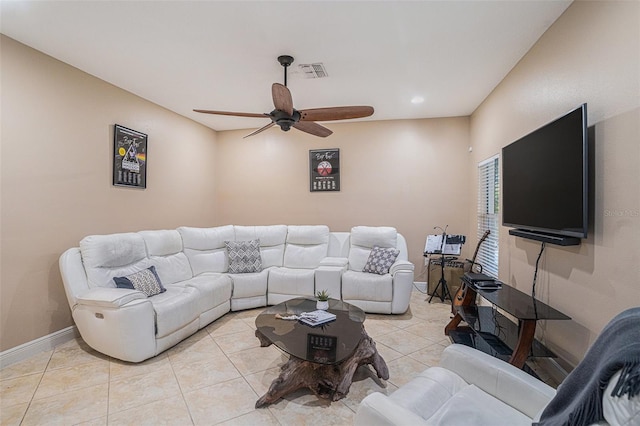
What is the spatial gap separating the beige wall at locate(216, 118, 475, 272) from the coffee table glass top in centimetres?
249

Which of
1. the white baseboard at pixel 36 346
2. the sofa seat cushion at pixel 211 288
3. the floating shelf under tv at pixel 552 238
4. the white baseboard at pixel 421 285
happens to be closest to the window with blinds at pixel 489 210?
the white baseboard at pixel 421 285

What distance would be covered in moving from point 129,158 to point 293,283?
102 inches

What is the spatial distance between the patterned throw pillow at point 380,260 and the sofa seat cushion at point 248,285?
1.38m

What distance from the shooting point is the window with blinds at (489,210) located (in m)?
3.68

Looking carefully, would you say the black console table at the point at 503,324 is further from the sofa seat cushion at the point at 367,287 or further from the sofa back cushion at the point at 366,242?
the sofa back cushion at the point at 366,242

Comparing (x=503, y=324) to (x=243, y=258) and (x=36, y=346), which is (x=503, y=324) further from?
(x=36, y=346)

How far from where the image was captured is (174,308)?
2.81 meters

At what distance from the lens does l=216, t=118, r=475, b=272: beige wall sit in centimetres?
480

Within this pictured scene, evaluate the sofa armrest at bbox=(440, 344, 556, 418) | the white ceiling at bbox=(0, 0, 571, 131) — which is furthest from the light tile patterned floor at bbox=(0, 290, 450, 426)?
the white ceiling at bbox=(0, 0, 571, 131)

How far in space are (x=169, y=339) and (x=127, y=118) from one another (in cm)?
271

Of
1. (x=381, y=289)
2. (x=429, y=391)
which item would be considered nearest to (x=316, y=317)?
(x=429, y=391)

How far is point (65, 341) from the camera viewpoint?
301 centimetres

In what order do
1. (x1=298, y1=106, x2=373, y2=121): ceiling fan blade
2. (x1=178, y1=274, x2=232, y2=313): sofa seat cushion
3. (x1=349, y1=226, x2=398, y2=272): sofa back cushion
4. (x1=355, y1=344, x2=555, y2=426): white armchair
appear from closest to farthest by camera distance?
(x1=355, y1=344, x2=555, y2=426): white armchair, (x1=298, y1=106, x2=373, y2=121): ceiling fan blade, (x1=178, y1=274, x2=232, y2=313): sofa seat cushion, (x1=349, y1=226, x2=398, y2=272): sofa back cushion

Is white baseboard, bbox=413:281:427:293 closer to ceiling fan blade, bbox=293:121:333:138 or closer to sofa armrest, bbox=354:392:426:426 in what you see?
ceiling fan blade, bbox=293:121:333:138
